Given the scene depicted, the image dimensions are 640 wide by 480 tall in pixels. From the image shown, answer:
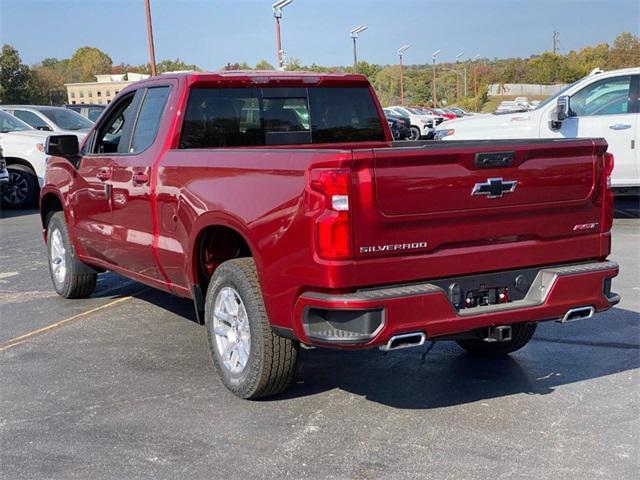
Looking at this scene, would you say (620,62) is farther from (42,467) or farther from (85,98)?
(42,467)

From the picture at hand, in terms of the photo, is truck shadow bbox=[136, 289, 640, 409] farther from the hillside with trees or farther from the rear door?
the hillside with trees

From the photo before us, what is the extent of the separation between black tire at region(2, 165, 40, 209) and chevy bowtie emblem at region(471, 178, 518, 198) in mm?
12664

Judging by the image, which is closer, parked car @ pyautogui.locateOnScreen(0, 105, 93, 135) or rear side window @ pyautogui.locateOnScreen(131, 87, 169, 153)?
rear side window @ pyautogui.locateOnScreen(131, 87, 169, 153)

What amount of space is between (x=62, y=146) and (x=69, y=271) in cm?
125

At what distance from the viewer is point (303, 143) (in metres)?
6.03

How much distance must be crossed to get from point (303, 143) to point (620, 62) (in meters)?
67.4

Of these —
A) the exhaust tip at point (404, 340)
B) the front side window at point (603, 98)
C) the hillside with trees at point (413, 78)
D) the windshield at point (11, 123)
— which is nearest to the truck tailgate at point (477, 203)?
the exhaust tip at point (404, 340)

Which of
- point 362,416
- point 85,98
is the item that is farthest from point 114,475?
point 85,98

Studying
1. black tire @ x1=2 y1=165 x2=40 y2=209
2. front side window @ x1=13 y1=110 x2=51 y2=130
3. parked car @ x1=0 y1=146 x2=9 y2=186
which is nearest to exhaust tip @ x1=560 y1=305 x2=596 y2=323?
parked car @ x1=0 y1=146 x2=9 y2=186

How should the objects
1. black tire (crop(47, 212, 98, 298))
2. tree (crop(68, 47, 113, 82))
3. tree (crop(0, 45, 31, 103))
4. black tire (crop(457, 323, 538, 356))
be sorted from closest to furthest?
black tire (crop(457, 323, 538, 356)) < black tire (crop(47, 212, 98, 298)) < tree (crop(0, 45, 31, 103)) < tree (crop(68, 47, 113, 82))

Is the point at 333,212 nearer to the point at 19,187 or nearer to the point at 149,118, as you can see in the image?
the point at 149,118

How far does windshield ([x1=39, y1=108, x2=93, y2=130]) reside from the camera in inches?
656

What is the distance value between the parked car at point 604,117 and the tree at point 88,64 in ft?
365

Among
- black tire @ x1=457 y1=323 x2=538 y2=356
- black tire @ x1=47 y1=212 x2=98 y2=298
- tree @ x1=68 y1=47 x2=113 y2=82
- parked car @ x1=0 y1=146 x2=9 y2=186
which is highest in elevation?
tree @ x1=68 y1=47 x2=113 y2=82
